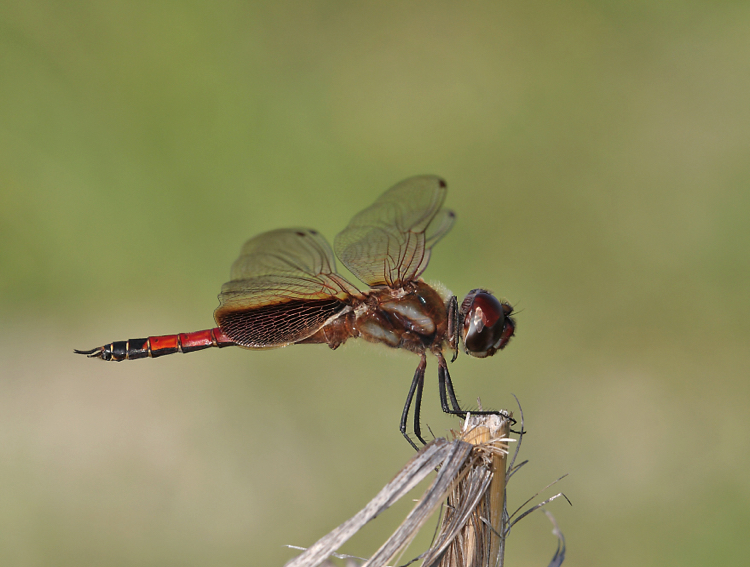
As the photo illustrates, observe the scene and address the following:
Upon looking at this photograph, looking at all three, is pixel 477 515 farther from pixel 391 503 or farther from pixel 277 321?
pixel 277 321

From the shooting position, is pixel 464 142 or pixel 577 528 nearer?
pixel 577 528

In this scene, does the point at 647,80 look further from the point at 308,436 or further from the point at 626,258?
the point at 308,436

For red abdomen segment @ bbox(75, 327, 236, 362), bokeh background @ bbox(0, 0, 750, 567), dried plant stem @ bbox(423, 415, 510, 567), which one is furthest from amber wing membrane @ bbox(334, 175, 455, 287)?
bokeh background @ bbox(0, 0, 750, 567)

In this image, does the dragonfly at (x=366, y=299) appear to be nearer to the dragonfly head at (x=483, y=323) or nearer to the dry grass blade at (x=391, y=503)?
the dragonfly head at (x=483, y=323)

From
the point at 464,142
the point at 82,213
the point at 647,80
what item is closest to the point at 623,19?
the point at 647,80

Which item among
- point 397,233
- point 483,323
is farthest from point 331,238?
point 483,323

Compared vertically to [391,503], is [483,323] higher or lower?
higher
